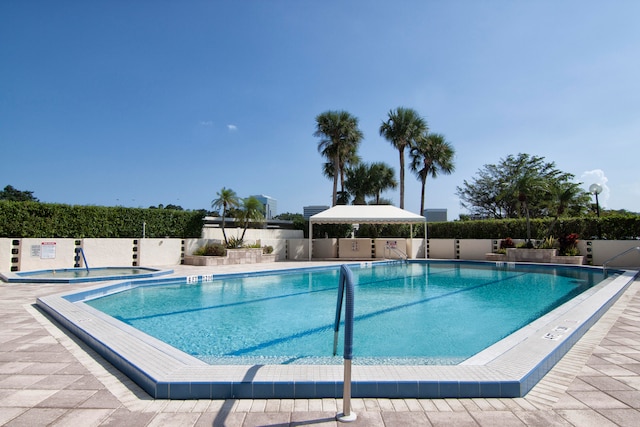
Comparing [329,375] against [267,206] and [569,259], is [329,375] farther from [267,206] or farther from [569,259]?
[267,206]

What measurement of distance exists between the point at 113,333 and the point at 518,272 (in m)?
15.1

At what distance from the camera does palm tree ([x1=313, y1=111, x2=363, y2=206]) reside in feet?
80.5

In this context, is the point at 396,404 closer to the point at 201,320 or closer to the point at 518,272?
the point at 201,320

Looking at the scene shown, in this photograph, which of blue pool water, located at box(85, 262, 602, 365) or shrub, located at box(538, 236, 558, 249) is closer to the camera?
blue pool water, located at box(85, 262, 602, 365)

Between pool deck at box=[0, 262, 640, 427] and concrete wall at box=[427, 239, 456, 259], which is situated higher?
concrete wall at box=[427, 239, 456, 259]

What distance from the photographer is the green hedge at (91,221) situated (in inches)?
539

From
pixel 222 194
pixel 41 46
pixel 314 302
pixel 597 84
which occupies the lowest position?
pixel 314 302

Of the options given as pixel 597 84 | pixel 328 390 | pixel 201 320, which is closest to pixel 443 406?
pixel 328 390

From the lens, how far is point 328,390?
293 centimetres

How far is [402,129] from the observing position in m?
24.6

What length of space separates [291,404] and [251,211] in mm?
16694

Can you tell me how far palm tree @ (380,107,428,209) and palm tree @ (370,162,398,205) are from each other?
6.14 feet

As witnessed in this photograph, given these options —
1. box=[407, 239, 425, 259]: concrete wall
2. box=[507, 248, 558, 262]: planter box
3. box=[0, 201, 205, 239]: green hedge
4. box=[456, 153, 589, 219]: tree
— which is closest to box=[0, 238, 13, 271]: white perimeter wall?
box=[0, 201, 205, 239]: green hedge

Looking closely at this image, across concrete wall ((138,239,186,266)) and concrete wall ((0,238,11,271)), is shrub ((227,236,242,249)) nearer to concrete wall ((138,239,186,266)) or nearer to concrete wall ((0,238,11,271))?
concrete wall ((138,239,186,266))
